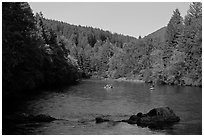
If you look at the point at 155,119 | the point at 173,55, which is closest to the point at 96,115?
the point at 155,119

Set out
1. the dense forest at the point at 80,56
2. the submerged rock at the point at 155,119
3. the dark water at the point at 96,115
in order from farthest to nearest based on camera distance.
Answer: the dense forest at the point at 80,56, the submerged rock at the point at 155,119, the dark water at the point at 96,115

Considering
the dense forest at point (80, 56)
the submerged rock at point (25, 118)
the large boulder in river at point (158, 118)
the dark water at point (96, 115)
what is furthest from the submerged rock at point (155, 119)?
the dense forest at point (80, 56)

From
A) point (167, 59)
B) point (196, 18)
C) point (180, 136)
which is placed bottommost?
point (180, 136)

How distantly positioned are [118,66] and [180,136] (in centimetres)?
12151

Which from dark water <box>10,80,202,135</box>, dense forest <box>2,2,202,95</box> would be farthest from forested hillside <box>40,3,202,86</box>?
dark water <box>10,80,202,135</box>

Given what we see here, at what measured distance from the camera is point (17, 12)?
3969 cm

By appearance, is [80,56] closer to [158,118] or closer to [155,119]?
[158,118]

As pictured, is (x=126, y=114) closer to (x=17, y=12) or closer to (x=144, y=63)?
(x=17, y=12)

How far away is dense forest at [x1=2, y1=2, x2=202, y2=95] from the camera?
38.3m

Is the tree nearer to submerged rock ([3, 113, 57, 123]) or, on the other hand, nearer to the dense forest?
the dense forest

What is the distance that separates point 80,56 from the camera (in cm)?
16675

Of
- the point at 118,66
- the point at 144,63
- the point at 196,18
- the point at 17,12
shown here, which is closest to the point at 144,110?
the point at 17,12

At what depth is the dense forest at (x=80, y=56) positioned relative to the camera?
126 ft

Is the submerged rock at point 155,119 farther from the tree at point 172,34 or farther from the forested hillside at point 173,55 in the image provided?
the tree at point 172,34
